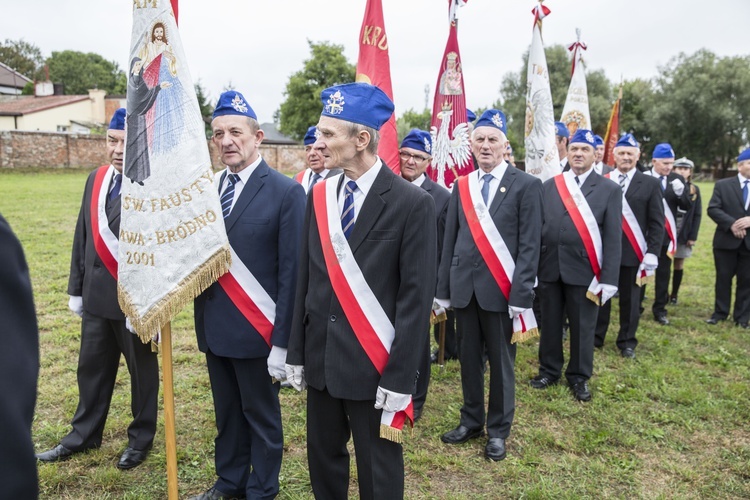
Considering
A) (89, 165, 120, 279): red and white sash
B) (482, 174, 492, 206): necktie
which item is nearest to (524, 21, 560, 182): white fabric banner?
(482, 174, 492, 206): necktie

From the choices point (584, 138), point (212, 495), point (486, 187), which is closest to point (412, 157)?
point (486, 187)

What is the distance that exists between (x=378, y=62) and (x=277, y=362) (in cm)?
286

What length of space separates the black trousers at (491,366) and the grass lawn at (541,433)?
0.22 m

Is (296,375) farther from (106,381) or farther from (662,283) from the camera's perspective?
(662,283)

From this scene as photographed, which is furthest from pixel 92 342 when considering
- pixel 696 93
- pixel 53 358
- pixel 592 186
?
pixel 696 93

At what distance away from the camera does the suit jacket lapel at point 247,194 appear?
310cm

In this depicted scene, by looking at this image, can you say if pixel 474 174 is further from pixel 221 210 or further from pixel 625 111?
pixel 625 111

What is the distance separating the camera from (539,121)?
560 cm

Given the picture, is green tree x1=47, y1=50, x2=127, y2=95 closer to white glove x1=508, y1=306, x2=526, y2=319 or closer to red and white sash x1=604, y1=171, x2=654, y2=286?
red and white sash x1=604, y1=171, x2=654, y2=286

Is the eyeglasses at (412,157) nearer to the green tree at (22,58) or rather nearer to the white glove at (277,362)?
the white glove at (277,362)

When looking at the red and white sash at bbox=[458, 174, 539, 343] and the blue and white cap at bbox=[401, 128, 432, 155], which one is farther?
the blue and white cap at bbox=[401, 128, 432, 155]

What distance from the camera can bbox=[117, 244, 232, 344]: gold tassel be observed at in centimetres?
292

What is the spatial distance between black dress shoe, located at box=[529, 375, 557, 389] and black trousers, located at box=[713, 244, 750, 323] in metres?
3.70

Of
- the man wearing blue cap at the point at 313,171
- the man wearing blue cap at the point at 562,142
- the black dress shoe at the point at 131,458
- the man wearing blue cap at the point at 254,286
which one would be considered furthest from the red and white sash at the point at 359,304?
the man wearing blue cap at the point at 562,142
